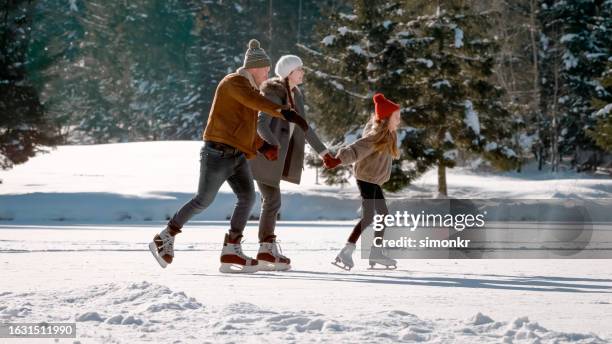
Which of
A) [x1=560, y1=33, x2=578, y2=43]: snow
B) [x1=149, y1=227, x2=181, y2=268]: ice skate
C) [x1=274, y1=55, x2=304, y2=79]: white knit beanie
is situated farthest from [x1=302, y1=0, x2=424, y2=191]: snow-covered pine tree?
[x1=149, y1=227, x2=181, y2=268]: ice skate

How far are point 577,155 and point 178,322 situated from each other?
3856cm

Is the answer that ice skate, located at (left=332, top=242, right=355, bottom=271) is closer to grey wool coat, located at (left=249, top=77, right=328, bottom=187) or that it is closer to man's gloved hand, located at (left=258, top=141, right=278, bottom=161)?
grey wool coat, located at (left=249, top=77, right=328, bottom=187)

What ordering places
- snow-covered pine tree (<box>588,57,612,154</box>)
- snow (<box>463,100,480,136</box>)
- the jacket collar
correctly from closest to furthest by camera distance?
the jacket collar < snow-covered pine tree (<box>588,57,612,154</box>) < snow (<box>463,100,480,136</box>)

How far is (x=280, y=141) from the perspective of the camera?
29.5ft

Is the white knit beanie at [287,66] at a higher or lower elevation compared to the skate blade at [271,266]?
higher

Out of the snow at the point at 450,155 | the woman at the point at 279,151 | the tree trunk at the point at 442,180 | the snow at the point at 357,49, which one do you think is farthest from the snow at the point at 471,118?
the woman at the point at 279,151

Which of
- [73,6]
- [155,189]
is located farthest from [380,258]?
[73,6]

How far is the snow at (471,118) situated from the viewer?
29.4 metres

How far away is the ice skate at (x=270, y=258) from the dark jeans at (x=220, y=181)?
1.40 feet

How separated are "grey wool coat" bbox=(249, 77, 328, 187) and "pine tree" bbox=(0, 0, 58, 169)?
69.7ft

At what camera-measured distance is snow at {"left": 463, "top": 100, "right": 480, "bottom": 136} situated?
1159 inches

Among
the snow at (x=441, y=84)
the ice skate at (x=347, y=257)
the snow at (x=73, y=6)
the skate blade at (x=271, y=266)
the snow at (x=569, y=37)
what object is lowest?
the skate blade at (x=271, y=266)

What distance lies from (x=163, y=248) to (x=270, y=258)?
3.25ft

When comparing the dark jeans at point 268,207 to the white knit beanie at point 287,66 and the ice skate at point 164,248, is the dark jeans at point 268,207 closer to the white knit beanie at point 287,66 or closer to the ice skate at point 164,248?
the ice skate at point 164,248
